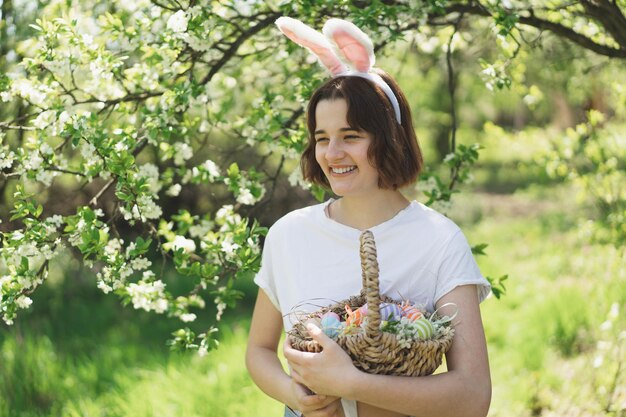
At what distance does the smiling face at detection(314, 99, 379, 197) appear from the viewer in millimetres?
1927

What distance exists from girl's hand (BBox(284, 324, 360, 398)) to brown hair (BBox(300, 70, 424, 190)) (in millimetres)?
487

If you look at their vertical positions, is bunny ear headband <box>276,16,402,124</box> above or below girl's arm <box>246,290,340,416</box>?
above

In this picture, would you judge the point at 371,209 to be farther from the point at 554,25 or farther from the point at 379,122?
the point at 554,25

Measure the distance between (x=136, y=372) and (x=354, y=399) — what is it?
3.15 meters

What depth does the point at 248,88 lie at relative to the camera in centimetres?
412

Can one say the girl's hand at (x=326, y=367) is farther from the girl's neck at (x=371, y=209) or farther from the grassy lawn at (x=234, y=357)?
the grassy lawn at (x=234, y=357)

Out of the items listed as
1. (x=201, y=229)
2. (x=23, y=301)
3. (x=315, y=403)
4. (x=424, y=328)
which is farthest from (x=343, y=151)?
(x=23, y=301)

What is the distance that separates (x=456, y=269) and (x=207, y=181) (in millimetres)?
1101

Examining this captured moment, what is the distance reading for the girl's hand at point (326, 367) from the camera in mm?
1671

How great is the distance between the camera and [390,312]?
66.4 inches

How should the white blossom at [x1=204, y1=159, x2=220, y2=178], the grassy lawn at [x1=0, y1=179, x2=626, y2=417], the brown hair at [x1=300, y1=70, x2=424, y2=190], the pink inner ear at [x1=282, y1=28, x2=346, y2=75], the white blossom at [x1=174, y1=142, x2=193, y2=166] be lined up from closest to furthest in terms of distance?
the brown hair at [x1=300, y1=70, x2=424, y2=190] < the pink inner ear at [x1=282, y1=28, x2=346, y2=75] < the white blossom at [x1=204, y1=159, x2=220, y2=178] < the white blossom at [x1=174, y1=142, x2=193, y2=166] < the grassy lawn at [x1=0, y1=179, x2=626, y2=417]

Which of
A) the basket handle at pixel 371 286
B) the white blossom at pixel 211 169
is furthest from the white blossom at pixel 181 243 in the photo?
the basket handle at pixel 371 286

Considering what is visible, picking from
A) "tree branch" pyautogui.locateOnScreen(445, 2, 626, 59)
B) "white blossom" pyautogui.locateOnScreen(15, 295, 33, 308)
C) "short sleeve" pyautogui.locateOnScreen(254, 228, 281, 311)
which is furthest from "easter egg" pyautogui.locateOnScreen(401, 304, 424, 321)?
"tree branch" pyautogui.locateOnScreen(445, 2, 626, 59)

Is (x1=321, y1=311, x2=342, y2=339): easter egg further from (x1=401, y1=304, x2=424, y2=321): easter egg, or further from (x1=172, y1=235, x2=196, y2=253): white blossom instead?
(x1=172, y1=235, x2=196, y2=253): white blossom
